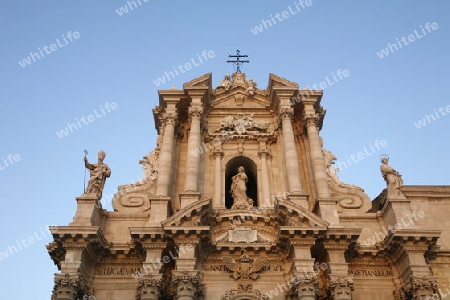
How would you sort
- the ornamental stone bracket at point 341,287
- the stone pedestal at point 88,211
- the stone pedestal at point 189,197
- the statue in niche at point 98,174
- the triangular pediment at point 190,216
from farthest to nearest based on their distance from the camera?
the statue in niche at point 98,174 < the stone pedestal at point 189,197 < the stone pedestal at point 88,211 < the triangular pediment at point 190,216 < the ornamental stone bracket at point 341,287

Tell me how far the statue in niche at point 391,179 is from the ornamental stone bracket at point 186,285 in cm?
729

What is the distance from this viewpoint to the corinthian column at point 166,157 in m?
17.2

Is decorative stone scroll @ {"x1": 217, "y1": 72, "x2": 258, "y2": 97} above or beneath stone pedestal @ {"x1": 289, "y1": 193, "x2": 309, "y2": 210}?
above

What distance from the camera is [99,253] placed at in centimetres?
1531

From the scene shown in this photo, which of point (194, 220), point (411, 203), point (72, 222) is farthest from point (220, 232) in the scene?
point (411, 203)

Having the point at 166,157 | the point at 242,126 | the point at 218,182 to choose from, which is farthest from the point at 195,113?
the point at 218,182

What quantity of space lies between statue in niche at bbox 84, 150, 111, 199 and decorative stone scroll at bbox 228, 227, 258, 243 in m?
4.71

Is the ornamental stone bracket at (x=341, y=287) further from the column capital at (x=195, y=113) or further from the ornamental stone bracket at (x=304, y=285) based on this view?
the column capital at (x=195, y=113)

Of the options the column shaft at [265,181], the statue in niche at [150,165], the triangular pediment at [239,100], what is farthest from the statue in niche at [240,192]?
the triangular pediment at [239,100]

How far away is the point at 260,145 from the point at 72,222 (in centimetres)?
805

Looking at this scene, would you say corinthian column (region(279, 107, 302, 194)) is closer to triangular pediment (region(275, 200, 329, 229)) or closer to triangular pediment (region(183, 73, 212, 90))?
triangular pediment (region(275, 200, 329, 229))

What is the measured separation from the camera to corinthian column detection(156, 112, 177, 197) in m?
17.2

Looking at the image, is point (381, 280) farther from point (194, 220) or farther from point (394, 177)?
point (194, 220)

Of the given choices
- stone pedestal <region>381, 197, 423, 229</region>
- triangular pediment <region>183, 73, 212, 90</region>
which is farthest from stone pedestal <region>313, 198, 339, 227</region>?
triangular pediment <region>183, 73, 212, 90</region>
